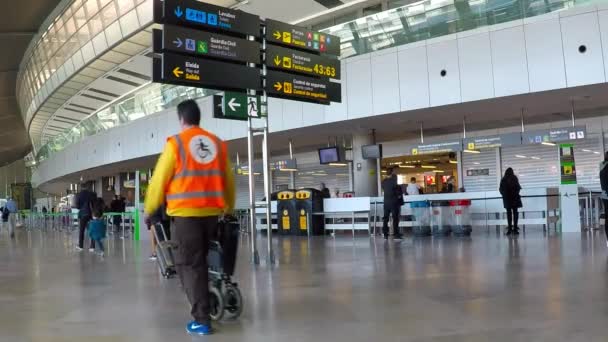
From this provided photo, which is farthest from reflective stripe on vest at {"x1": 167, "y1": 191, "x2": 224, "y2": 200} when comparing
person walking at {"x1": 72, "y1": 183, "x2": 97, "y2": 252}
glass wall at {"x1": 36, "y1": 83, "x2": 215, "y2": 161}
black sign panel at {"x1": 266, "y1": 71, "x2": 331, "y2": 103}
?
glass wall at {"x1": 36, "y1": 83, "x2": 215, "y2": 161}

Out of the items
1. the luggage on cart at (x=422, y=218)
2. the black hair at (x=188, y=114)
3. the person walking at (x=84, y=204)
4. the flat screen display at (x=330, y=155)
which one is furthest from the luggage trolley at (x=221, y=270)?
the flat screen display at (x=330, y=155)

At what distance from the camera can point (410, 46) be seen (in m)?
17.5

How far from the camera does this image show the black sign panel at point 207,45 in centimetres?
816

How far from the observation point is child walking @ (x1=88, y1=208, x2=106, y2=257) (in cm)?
1263

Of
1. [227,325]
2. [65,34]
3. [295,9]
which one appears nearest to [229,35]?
[227,325]

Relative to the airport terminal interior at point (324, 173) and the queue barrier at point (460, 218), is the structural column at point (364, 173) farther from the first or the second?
the queue barrier at point (460, 218)

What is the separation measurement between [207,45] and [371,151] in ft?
42.3

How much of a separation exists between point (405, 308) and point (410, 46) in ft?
44.9

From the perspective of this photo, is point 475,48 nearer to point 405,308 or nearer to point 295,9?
point 295,9

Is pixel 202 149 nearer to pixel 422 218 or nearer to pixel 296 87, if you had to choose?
pixel 296 87

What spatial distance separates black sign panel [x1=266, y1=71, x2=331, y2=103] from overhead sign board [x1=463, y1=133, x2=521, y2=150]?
983 cm

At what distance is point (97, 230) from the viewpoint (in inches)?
501

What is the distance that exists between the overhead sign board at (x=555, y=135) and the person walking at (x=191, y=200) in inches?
609

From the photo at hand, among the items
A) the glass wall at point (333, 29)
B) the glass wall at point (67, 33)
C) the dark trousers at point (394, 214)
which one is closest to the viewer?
the dark trousers at point (394, 214)
